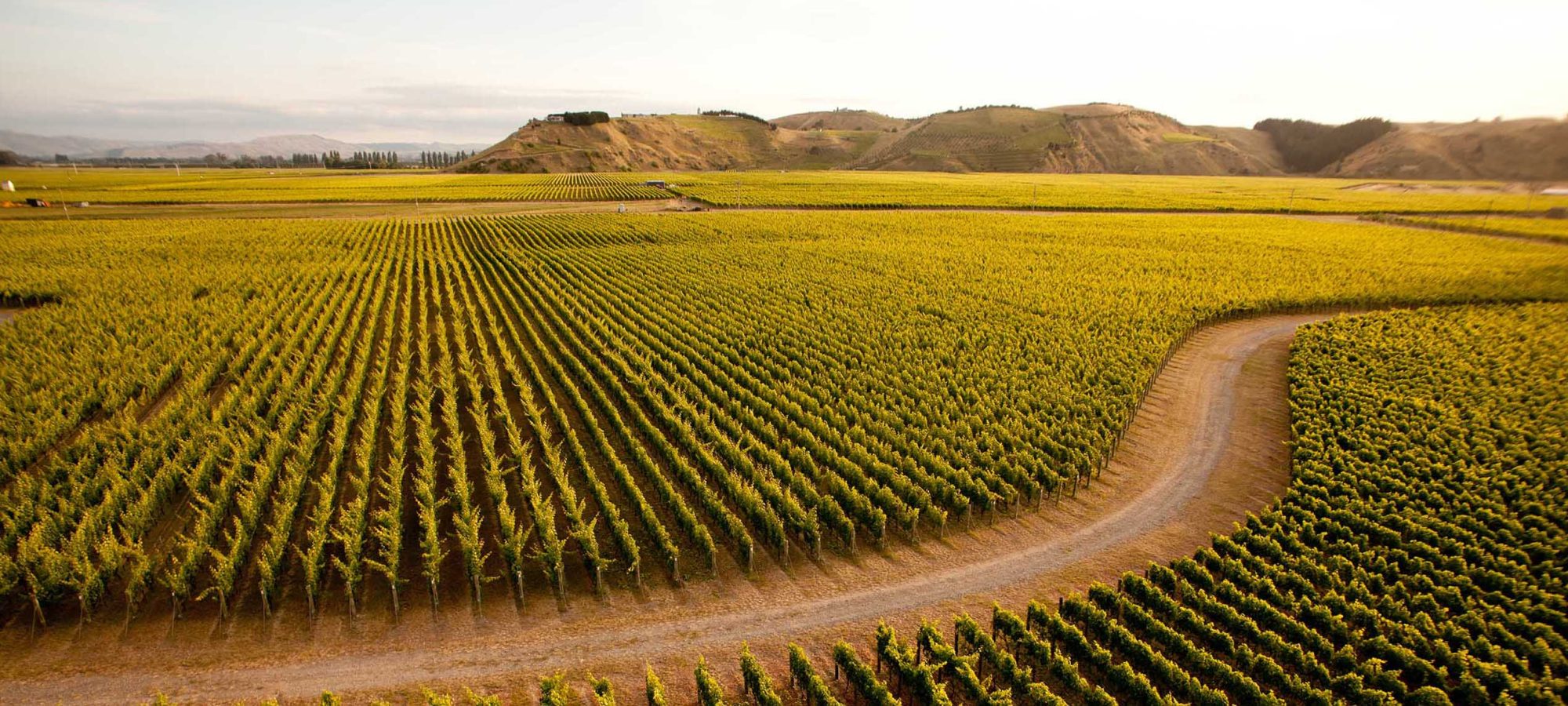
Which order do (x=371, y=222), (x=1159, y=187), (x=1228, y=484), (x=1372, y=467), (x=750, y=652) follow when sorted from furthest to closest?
(x=1159, y=187)
(x=371, y=222)
(x=1228, y=484)
(x=1372, y=467)
(x=750, y=652)

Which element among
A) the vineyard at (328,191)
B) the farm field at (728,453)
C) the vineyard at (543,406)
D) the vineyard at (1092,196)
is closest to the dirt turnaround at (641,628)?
the farm field at (728,453)

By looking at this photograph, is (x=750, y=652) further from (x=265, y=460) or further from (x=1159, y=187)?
(x=1159, y=187)

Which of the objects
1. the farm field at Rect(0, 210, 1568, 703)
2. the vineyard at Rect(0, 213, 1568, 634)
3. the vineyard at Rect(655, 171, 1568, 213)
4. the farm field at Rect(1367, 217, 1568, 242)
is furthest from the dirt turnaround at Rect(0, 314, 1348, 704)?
the vineyard at Rect(655, 171, 1568, 213)

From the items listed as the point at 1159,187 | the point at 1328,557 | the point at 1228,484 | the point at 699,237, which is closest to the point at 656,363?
the point at 1228,484

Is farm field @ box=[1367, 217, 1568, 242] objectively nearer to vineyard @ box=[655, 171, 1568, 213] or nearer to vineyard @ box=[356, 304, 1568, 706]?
vineyard @ box=[655, 171, 1568, 213]

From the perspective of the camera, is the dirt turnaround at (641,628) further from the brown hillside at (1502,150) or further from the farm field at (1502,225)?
the farm field at (1502,225)

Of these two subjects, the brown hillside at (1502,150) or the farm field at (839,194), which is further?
the farm field at (839,194)

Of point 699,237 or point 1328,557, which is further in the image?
point 699,237
